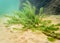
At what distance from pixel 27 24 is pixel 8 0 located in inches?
764

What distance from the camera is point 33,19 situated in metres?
3.15

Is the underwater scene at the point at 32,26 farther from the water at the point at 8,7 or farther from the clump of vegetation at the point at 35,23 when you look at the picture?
the water at the point at 8,7

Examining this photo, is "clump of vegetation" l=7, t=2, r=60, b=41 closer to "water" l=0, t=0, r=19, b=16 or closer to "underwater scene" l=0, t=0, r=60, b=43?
"underwater scene" l=0, t=0, r=60, b=43

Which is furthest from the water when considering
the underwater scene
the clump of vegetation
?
the clump of vegetation

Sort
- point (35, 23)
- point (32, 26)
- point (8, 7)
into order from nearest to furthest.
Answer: point (32, 26), point (35, 23), point (8, 7)

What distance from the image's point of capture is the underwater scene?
2280 millimetres

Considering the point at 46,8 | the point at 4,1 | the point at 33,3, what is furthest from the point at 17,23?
the point at 4,1

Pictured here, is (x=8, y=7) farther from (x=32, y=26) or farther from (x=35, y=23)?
(x=32, y=26)

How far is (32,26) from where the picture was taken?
292cm

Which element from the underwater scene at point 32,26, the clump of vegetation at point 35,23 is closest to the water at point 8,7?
the underwater scene at point 32,26

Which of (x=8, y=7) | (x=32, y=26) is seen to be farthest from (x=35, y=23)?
(x=8, y=7)

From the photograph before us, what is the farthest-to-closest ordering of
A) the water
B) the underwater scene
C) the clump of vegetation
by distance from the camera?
the water
the clump of vegetation
the underwater scene

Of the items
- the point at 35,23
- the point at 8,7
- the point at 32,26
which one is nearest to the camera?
the point at 32,26

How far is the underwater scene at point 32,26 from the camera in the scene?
2280 mm
